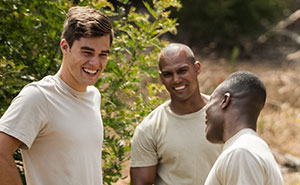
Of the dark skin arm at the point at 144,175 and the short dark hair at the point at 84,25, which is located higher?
the short dark hair at the point at 84,25

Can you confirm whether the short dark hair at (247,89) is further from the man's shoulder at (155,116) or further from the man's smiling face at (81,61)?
the man's shoulder at (155,116)

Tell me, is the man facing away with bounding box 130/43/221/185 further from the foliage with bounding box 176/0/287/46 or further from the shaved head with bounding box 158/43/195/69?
the foliage with bounding box 176/0/287/46

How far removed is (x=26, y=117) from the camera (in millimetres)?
2857

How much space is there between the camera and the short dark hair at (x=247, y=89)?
2.89 metres

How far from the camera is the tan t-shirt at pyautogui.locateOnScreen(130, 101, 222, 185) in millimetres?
3840

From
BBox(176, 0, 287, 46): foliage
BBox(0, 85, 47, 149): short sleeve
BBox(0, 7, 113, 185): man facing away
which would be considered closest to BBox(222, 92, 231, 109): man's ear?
BBox(0, 7, 113, 185): man facing away

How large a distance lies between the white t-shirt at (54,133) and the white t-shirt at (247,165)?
33.1 inches

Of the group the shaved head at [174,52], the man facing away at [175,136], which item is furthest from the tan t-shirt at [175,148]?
the shaved head at [174,52]

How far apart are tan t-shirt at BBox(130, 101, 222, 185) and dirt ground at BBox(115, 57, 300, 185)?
2.63 m

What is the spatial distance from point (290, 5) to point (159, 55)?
341 inches

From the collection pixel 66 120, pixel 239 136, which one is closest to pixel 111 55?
pixel 66 120

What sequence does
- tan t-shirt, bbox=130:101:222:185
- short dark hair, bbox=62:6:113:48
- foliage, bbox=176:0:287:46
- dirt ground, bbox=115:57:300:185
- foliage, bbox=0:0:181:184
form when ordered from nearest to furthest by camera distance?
1. short dark hair, bbox=62:6:113:48
2. tan t-shirt, bbox=130:101:222:185
3. foliage, bbox=0:0:181:184
4. dirt ground, bbox=115:57:300:185
5. foliage, bbox=176:0:287:46

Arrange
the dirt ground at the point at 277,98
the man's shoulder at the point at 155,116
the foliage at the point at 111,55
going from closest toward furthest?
the man's shoulder at the point at 155,116
the foliage at the point at 111,55
the dirt ground at the point at 277,98

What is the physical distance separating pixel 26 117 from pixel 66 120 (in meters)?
0.26
